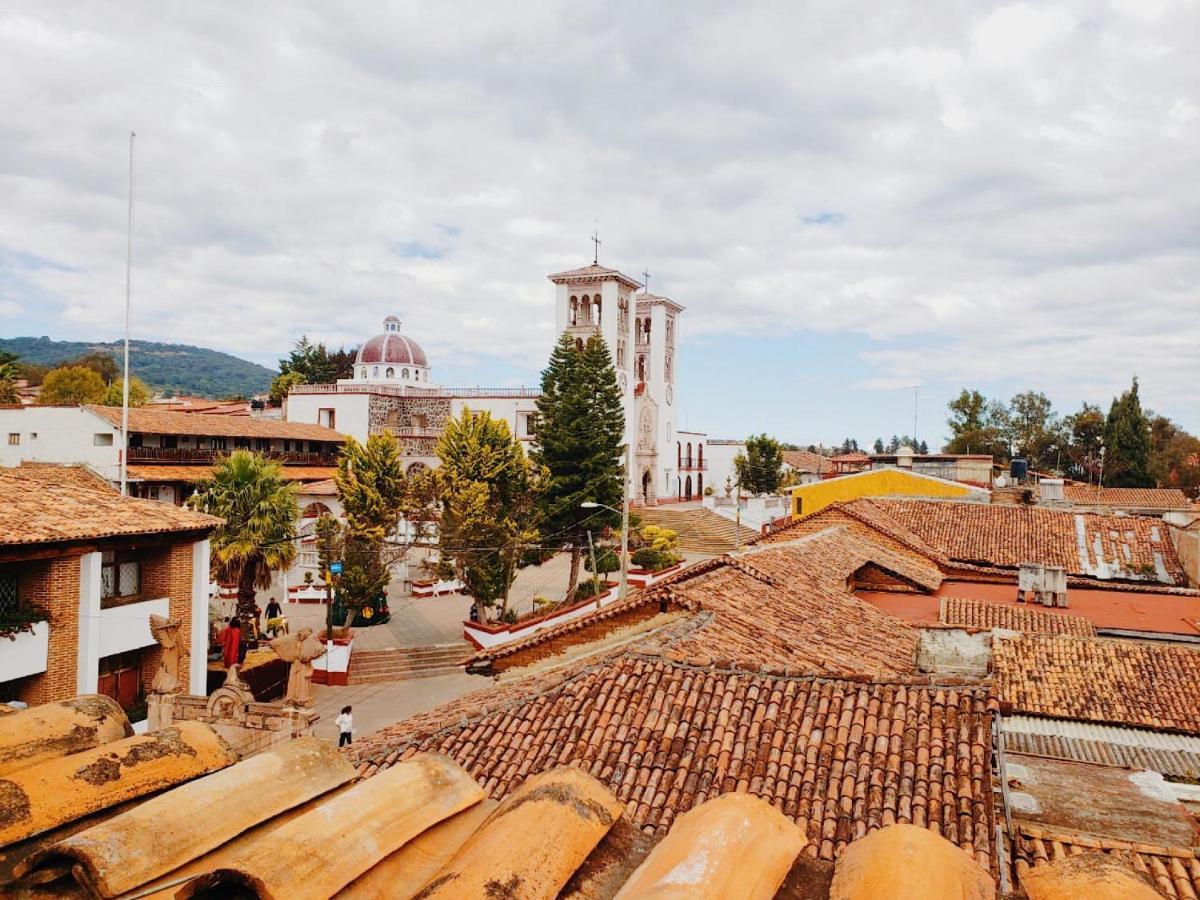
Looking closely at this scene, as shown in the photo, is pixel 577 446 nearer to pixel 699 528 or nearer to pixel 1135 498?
pixel 699 528

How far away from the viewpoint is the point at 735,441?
7512 cm

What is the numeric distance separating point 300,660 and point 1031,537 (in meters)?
19.7

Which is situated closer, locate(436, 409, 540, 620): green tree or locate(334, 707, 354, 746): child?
locate(334, 707, 354, 746): child

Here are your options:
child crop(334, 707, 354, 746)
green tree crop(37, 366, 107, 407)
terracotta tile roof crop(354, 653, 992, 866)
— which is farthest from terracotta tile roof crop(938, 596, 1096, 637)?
green tree crop(37, 366, 107, 407)

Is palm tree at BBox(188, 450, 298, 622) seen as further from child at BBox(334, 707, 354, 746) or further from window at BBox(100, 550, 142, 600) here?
child at BBox(334, 707, 354, 746)

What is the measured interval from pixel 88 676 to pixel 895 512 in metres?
20.7

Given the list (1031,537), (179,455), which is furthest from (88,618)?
(179,455)

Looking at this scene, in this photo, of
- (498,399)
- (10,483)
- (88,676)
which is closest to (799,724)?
(88,676)

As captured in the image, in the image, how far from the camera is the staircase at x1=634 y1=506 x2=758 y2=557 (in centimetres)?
4420

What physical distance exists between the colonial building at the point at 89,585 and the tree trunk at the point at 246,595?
5284 mm

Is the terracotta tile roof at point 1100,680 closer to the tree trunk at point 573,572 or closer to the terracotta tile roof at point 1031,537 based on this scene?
the terracotta tile roof at point 1031,537

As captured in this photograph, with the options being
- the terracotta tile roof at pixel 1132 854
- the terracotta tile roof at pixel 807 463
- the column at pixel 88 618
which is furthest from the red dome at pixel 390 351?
the terracotta tile roof at pixel 1132 854

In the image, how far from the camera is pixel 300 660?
10.6 meters

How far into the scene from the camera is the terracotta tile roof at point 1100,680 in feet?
32.0
